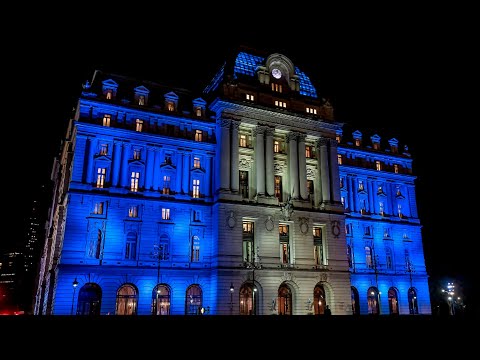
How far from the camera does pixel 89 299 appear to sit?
51.2m

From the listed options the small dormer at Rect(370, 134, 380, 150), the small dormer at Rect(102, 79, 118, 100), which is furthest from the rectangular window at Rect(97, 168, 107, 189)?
the small dormer at Rect(370, 134, 380, 150)

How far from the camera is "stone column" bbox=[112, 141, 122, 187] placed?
56.4 meters

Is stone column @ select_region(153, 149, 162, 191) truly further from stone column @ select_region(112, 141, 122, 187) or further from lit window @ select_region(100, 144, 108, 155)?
lit window @ select_region(100, 144, 108, 155)

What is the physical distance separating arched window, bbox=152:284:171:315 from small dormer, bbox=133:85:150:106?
25.4 m

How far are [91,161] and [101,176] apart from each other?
231 centimetres

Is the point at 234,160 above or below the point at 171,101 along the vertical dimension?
below

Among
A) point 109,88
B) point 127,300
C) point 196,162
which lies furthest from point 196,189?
point 109,88

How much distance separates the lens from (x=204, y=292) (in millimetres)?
57125

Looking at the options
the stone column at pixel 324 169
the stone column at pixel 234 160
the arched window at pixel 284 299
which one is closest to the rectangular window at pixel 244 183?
the stone column at pixel 234 160

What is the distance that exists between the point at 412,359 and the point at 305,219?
1523 inches

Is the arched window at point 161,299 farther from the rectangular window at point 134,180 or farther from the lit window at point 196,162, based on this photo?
the lit window at point 196,162

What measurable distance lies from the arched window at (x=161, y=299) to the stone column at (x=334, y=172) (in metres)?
29.1

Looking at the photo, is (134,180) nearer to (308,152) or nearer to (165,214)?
(165,214)

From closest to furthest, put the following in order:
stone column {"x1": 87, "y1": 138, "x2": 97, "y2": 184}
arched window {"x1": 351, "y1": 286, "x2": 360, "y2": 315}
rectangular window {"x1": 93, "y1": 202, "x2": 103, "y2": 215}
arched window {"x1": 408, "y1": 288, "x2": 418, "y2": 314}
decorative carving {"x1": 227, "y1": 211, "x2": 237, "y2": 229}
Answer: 1. rectangular window {"x1": 93, "y1": 202, "x2": 103, "y2": 215}
2. stone column {"x1": 87, "y1": 138, "x2": 97, "y2": 184}
3. decorative carving {"x1": 227, "y1": 211, "x2": 237, "y2": 229}
4. arched window {"x1": 351, "y1": 286, "x2": 360, "y2": 315}
5. arched window {"x1": 408, "y1": 288, "x2": 418, "y2": 314}
